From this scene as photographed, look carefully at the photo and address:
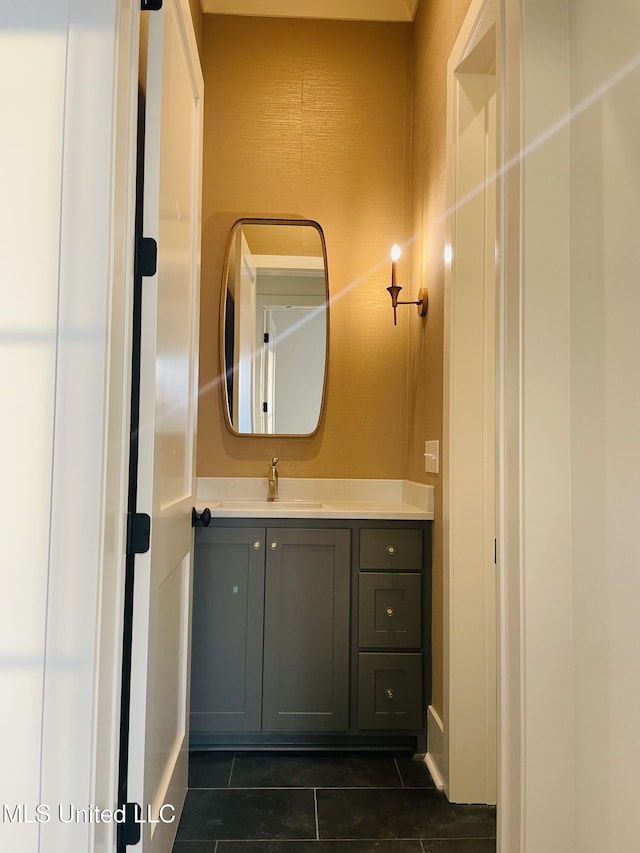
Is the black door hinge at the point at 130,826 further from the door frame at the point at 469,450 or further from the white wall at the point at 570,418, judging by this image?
the door frame at the point at 469,450

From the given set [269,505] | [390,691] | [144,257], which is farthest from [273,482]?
[144,257]

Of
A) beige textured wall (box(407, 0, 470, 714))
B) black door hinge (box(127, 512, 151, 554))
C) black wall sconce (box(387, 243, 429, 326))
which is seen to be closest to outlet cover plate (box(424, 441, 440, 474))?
beige textured wall (box(407, 0, 470, 714))

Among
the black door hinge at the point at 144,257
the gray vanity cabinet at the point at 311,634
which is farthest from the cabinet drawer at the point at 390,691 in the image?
the black door hinge at the point at 144,257

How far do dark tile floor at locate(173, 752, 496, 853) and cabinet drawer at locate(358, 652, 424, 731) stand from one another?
146 mm

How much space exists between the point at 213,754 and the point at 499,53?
2.39m

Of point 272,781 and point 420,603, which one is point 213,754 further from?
point 420,603

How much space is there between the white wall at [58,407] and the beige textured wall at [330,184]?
169 cm

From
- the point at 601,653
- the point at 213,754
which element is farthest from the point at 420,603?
the point at 601,653

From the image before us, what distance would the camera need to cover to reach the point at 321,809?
6.25ft

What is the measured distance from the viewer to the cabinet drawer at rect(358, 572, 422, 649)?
229 centimetres

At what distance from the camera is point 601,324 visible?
3.60 feet

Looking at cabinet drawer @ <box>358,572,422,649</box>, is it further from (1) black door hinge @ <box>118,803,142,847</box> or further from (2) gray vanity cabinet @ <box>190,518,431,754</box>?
(1) black door hinge @ <box>118,803,142,847</box>

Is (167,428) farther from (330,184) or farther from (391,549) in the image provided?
(330,184)

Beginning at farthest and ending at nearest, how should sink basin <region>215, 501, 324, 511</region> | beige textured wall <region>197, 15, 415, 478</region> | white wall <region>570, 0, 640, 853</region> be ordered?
beige textured wall <region>197, 15, 415, 478</region> < sink basin <region>215, 501, 324, 511</region> < white wall <region>570, 0, 640, 853</region>
